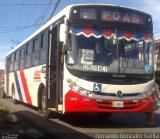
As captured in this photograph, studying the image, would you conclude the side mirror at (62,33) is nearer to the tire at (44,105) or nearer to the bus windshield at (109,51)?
the bus windshield at (109,51)

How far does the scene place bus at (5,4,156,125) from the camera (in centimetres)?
1208

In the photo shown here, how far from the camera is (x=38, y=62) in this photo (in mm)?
16281

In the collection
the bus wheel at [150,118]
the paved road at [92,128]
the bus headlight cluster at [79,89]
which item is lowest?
the paved road at [92,128]

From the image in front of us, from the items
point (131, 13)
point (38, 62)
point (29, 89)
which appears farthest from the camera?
point (29, 89)

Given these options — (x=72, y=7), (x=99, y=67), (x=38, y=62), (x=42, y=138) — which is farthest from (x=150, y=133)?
(x=38, y=62)

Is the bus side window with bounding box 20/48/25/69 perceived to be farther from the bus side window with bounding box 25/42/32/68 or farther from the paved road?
the paved road

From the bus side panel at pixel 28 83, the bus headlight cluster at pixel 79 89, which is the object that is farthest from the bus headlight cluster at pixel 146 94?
the bus side panel at pixel 28 83

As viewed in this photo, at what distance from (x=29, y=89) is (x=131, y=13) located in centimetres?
660

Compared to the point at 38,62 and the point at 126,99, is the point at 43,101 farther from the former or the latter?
the point at 126,99

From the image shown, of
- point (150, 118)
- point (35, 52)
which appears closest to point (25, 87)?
point (35, 52)

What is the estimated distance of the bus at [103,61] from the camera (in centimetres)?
Answer: 1208

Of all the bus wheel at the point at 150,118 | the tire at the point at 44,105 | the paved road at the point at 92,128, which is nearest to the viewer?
the paved road at the point at 92,128

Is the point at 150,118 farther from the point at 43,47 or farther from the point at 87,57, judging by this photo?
the point at 43,47

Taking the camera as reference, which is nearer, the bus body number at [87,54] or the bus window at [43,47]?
the bus body number at [87,54]
